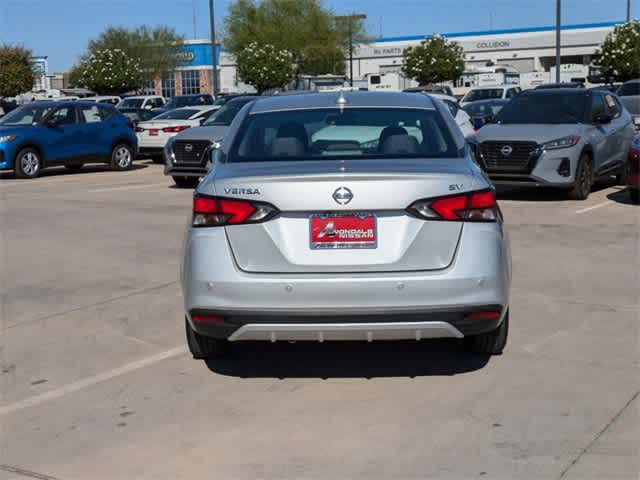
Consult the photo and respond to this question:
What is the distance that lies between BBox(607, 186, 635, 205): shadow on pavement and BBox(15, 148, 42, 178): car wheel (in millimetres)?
12132

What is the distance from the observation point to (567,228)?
10.9 m

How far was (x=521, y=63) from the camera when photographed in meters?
101

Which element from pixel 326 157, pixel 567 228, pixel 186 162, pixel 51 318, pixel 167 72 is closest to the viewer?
pixel 326 157

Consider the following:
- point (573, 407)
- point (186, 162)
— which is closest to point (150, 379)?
point (573, 407)

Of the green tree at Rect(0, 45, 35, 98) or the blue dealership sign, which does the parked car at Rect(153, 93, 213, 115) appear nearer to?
the green tree at Rect(0, 45, 35, 98)

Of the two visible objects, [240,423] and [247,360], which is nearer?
[240,423]

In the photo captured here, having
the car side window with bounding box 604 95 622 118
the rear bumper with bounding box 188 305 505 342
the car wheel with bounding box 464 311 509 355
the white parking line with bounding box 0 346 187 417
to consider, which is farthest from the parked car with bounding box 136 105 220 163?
the rear bumper with bounding box 188 305 505 342

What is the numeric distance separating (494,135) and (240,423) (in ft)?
32.3

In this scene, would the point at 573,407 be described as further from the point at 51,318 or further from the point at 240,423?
the point at 51,318

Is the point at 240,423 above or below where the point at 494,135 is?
below

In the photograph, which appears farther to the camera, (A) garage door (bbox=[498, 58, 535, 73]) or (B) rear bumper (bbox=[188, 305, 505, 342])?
(A) garage door (bbox=[498, 58, 535, 73])

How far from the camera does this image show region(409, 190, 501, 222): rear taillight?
4.81 meters

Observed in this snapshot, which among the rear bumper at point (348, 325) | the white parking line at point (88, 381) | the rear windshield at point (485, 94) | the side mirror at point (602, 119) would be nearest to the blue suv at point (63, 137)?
the side mirror at point (602, 119)

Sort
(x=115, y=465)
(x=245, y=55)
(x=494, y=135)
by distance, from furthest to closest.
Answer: (x=245, y=55)
(x=494, y=135)
(x=115, y=465)
